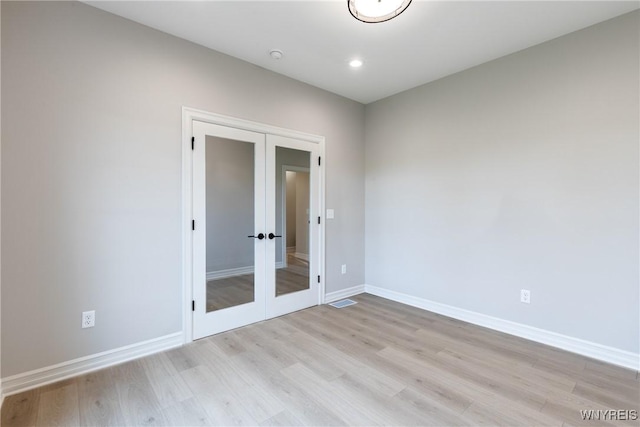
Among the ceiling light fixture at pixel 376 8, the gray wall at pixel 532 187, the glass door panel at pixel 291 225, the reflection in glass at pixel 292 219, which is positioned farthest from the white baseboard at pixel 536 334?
the ceiling light fixture at pixel 376 8

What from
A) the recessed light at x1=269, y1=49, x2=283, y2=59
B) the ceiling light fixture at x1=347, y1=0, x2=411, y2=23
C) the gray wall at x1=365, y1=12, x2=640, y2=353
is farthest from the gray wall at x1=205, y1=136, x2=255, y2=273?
the gray wall at x1=365, y1=12, x2=640, y2=353

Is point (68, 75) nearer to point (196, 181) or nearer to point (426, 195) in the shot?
point (196, 181)

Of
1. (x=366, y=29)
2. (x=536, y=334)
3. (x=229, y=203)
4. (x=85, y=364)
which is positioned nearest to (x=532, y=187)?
(x=536, y=334)

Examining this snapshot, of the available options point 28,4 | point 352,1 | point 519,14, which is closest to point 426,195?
point 519,14

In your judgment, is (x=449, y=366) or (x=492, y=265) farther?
(x=492, y=265)

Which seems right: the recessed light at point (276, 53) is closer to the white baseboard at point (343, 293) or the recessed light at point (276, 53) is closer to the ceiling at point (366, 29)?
the ceiling at point (366, 29)

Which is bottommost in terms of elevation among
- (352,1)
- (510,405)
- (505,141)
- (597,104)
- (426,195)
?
(510,405)

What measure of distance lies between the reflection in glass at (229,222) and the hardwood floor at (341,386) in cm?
46

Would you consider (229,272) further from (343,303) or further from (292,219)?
(343,303)

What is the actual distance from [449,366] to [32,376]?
3.02 meters

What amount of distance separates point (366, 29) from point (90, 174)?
2.52m

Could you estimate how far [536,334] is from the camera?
2689 mm

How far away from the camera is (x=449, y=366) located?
226cm

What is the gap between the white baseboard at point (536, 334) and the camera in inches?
89.3
